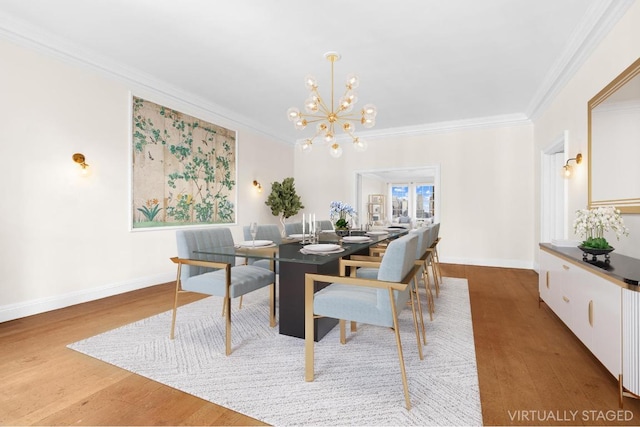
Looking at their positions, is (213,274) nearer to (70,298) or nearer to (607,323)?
(70,298)

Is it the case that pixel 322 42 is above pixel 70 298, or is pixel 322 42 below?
above

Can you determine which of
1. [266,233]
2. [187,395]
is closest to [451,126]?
[266,233]

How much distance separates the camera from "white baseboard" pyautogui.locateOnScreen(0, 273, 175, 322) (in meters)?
2.97

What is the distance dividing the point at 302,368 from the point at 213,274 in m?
1.06

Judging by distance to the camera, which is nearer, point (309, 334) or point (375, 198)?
point (309, 334)

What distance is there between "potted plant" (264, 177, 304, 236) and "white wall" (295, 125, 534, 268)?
1.99 metres

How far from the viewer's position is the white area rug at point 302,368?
1.65 m

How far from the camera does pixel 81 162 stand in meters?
3.46

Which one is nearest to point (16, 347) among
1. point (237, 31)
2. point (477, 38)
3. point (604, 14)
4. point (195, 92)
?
point (237, 31)

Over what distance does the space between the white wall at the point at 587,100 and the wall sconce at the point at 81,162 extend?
16.8 ft

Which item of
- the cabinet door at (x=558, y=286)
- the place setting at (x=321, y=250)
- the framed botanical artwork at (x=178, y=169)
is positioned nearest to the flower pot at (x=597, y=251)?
the cabinet door at (x=558, y=286)

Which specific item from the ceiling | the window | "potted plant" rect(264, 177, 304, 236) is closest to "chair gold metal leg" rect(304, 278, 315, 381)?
the ceiling

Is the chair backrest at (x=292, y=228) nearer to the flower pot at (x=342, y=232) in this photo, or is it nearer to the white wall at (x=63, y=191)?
the flower pot at (x=342, y=232)

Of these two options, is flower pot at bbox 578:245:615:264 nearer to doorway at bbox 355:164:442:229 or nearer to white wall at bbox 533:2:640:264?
white wall at bbox 533:2:640:264
